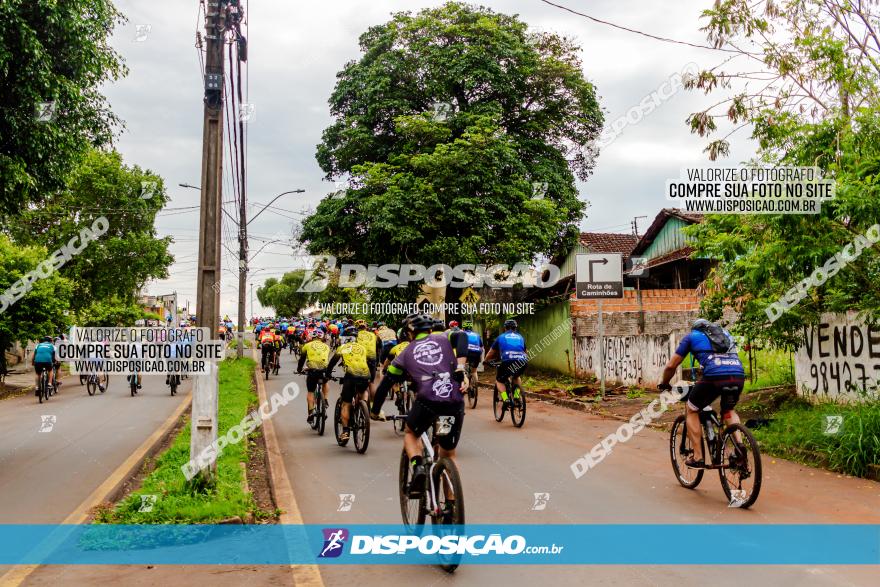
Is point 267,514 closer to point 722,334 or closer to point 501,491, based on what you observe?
point 501,491

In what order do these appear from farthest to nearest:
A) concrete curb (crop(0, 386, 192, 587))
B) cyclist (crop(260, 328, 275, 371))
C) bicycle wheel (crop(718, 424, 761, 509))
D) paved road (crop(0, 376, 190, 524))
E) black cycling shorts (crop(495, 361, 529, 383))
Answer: cyclist (crop(260, 328, 275, 371))
black cycling shorts (crop(495, 361, 529, 383))
paved road (crop(0, 376, 190, 524))
bicycle wheel (crop(718, 424, 761, 509))
concrete curb (crop(0, 386, 192, 587))

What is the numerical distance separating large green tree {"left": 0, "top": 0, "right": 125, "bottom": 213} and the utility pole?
2.84 m

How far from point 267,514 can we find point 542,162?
1996 cm

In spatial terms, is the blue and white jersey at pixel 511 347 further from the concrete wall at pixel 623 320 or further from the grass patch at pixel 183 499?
the concrete wall at pixel 623 320

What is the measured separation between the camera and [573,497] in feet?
24.6

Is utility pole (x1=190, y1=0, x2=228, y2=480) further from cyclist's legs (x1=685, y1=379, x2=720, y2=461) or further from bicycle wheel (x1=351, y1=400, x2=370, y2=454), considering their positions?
cyclist's legs (x1=685, y1=379, x2=720, y2=461)

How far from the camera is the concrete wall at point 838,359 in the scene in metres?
10.3

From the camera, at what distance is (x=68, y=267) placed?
41.8 meters

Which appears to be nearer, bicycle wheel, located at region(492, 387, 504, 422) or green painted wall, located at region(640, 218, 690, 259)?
bicycle wheel, located at region(492, 387, 504, 422)

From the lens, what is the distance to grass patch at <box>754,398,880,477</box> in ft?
27.5

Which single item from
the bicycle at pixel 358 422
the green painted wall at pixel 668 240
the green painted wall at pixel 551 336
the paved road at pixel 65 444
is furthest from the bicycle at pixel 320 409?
the green painted wall at pixel 668 240

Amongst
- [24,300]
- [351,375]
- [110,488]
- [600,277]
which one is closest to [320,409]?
[351,375]

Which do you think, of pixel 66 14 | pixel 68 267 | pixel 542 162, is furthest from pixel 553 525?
pixel 68 267

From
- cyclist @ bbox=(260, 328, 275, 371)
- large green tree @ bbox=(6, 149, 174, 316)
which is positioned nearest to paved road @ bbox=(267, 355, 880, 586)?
cyclist @ bbox=(260, 328, 275, 371)
